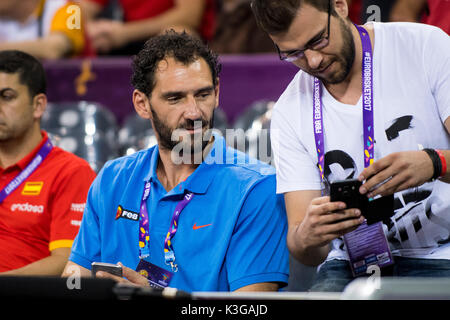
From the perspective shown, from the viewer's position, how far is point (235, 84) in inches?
163

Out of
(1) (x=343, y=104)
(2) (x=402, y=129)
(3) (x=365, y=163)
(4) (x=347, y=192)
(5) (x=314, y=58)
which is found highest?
(5) (x=314, y=58)

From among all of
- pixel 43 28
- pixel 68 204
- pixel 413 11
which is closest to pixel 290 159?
pixel 68 204

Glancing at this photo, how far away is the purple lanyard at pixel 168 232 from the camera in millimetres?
2256

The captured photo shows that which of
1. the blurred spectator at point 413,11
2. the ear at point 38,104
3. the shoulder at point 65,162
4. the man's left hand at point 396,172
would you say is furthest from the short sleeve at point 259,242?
the ear at point 38,104

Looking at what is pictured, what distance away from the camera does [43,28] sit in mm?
4445

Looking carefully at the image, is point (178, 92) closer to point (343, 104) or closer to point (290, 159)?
point (290, 159)

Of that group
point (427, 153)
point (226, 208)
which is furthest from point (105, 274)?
point (427, 153)

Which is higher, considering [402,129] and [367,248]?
[402,129]

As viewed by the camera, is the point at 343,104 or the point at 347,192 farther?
the point at 343,104

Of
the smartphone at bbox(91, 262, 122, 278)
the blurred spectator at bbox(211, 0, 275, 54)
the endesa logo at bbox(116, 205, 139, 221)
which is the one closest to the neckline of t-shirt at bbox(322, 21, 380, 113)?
the endesa logo at bbox(116, 205, 139, 221)

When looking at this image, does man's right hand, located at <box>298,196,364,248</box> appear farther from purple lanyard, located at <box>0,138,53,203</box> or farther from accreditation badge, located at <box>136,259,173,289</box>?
purple lanyard, located at <box>0,138,53,203</box>

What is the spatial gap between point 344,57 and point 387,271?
2.53 ft
